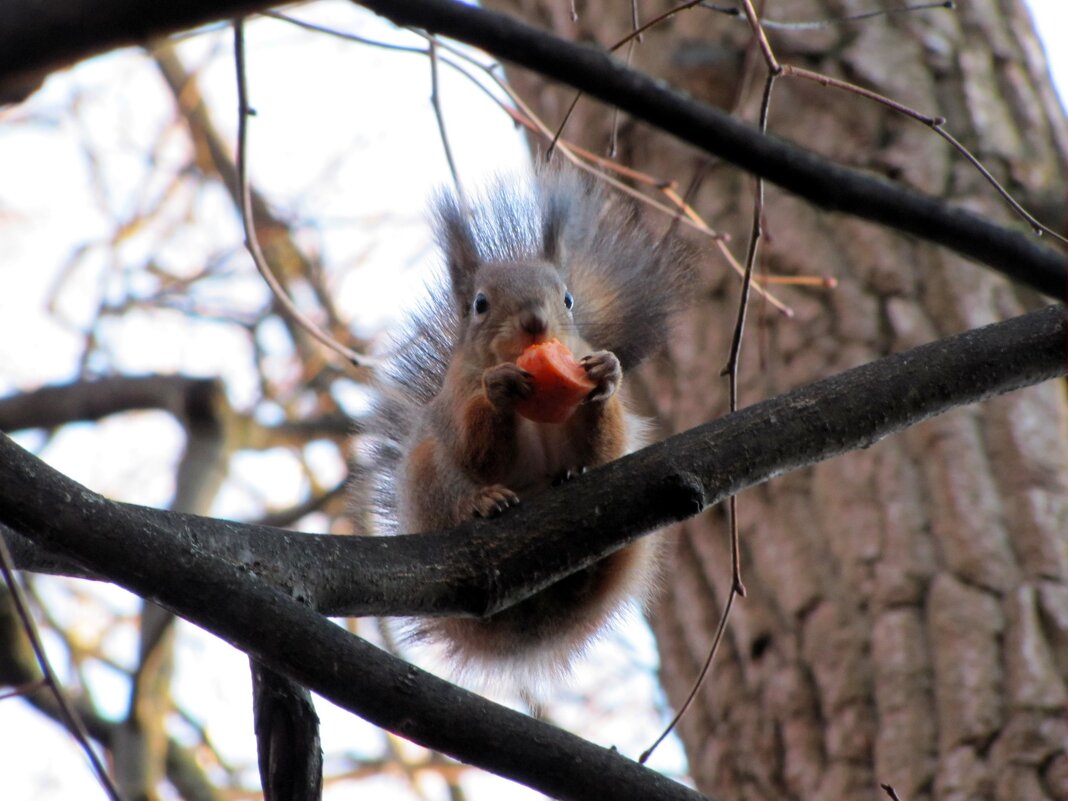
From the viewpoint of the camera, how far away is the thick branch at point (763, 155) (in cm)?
93

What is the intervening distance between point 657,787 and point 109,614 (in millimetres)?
4791

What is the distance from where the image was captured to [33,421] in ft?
11.6

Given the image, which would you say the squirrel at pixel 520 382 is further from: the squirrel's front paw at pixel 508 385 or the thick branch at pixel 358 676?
the thick branch at pixel 358 676

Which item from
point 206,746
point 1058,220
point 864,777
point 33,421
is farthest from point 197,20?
point 206,746

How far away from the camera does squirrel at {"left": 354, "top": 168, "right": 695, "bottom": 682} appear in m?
2.40

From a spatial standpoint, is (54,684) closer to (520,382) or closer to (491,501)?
(491,501)

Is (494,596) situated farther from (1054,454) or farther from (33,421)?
(33,421)

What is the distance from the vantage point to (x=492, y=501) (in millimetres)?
2100

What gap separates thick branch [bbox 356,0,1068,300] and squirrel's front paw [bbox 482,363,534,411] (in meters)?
1.27

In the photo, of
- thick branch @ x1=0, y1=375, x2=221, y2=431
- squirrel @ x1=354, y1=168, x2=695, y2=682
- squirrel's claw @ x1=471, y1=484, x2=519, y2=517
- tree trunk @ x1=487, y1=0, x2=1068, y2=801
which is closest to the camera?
squirrel's claw @ x1=471, y1=484, x2=519, y2=517

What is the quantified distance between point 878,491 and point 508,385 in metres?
1.25

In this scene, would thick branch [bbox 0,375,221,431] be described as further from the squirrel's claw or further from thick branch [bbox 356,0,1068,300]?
thick branch [bbox 356,0,1068,300]

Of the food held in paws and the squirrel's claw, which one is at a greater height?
the food held in paws

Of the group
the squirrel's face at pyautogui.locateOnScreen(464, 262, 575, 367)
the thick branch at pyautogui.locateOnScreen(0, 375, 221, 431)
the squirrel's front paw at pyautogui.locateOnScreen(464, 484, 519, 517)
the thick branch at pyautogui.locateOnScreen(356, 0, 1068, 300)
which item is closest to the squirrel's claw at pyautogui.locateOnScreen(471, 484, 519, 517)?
the squirrel's front paw at pyautogui.locateOnScreen(464, 484, 519, 517)
